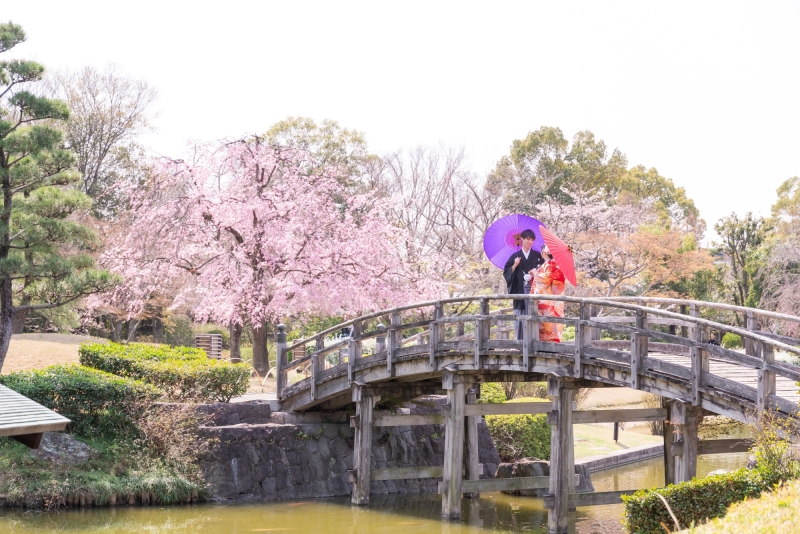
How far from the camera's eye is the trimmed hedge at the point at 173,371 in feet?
63.3

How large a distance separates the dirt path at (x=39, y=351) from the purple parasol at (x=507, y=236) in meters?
15.0

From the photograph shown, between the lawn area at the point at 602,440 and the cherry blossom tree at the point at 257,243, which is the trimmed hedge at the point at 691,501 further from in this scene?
the cherry blossom tree at the point at 257,243

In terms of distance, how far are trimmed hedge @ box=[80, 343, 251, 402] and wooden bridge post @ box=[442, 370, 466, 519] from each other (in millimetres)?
5547

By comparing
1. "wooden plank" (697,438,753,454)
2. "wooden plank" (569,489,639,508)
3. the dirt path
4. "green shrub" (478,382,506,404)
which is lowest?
"wooden plank" (569,489,639,508)

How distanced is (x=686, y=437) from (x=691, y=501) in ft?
8.04

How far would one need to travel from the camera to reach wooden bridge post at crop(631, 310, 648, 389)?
1323cm

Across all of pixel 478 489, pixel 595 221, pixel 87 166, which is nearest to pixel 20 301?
pixel 87 166

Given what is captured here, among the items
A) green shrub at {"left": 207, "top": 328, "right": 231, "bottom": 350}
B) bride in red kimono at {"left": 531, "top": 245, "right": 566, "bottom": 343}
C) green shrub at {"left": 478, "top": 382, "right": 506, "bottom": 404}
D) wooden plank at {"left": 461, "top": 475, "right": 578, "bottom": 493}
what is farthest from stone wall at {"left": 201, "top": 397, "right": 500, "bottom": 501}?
green shrub at {"left": 207, "top": 328, "right": 231, "bottom": 350}

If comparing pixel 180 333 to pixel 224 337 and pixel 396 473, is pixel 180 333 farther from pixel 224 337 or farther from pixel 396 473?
pixel 396 473

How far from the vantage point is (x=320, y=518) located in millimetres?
16625

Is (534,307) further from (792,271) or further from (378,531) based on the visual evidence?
(792,271)

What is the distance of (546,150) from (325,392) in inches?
1272

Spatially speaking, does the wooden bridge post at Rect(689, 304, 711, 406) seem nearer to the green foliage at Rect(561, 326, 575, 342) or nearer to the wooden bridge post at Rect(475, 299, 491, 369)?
the wooden bridge post at Rect(475, 299, 491, 369)

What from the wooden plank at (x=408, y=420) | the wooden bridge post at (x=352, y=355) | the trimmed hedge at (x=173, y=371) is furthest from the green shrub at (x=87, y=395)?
the wooden plank at (x=408, y=420)
